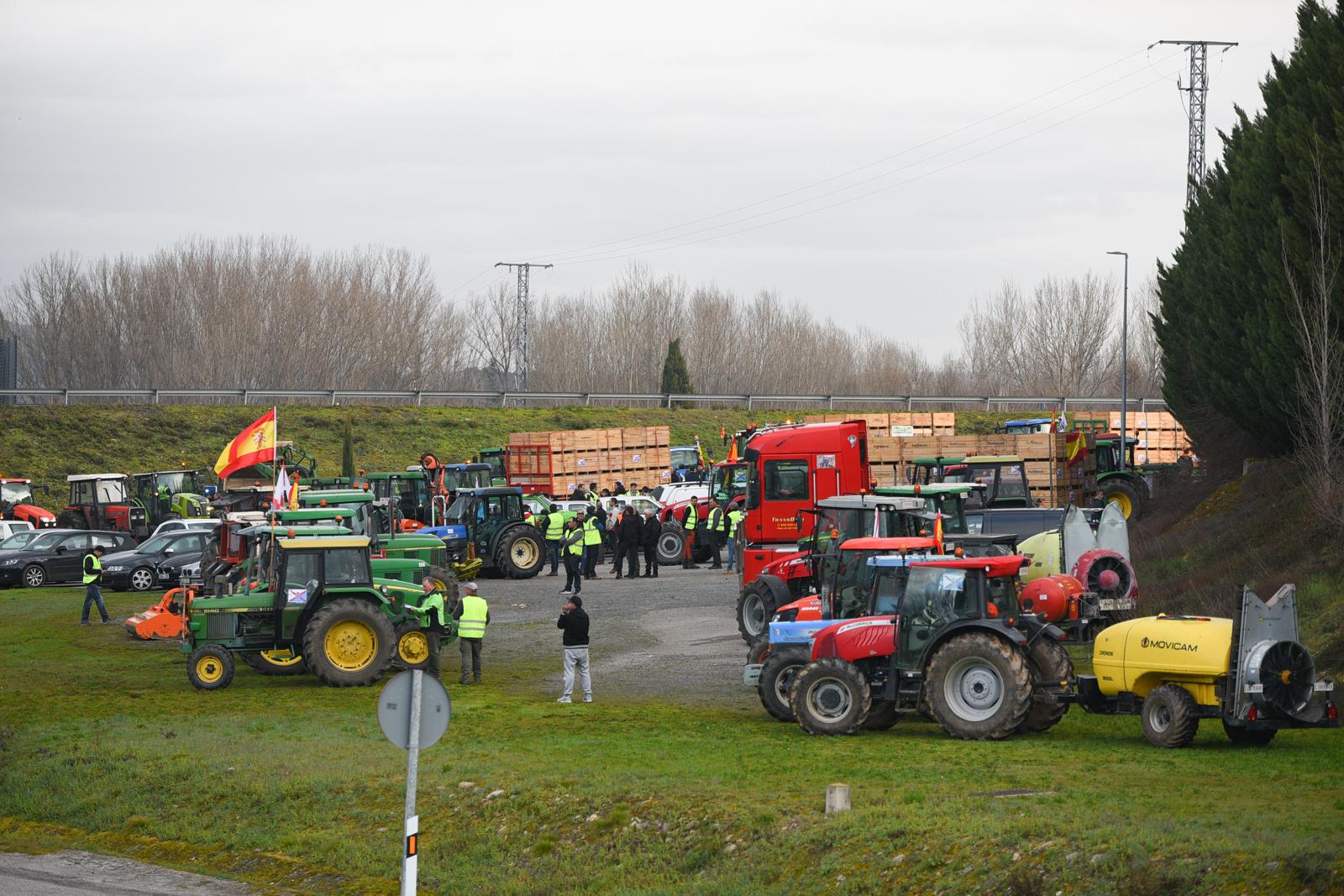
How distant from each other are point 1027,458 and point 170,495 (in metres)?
23.8

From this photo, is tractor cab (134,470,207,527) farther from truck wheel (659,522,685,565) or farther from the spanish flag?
the spanish flag

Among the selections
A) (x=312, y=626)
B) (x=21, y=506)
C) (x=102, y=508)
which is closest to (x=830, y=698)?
(x=312, y=626)

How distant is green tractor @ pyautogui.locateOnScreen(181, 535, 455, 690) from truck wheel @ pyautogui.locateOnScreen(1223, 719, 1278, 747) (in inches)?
388

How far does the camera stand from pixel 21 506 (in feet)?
150

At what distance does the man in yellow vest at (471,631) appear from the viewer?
1914 cm

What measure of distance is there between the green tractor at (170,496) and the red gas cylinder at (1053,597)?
87.6ft

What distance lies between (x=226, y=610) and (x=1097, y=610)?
465 inches

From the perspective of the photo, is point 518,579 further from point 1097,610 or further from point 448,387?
point 448,387

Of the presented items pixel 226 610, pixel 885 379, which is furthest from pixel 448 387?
pixel 226 610

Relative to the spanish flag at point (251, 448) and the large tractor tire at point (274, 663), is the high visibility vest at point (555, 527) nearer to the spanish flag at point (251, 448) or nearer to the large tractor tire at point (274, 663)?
the spanish flag at point (251, 448)

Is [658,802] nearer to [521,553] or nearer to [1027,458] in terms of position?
[521,553]

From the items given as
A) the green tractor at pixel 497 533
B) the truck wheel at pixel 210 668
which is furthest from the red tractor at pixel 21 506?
the truck wheel at pixel 210 668

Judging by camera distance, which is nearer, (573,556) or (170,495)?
(573,556)

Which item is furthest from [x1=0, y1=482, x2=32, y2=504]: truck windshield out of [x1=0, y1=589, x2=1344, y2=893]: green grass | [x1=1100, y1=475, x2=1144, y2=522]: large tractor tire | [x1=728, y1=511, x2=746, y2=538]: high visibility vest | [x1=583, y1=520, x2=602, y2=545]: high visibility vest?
[x1=1100, y1=475, x2=1144, y2=522]: large tractor tire
